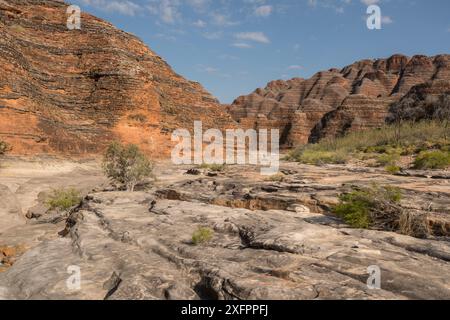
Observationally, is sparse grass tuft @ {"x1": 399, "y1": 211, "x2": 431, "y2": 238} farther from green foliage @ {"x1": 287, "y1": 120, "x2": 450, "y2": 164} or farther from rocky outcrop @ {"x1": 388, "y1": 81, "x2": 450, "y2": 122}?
rocky outcrop @ {"x1": 388, "y1": 81, "x2": 450, "y2": 122}

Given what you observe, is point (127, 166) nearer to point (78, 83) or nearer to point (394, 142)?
point (394, 142)

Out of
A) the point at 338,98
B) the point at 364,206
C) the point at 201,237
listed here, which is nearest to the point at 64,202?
the point at 201,237

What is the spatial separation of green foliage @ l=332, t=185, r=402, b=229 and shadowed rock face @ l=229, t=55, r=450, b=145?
3752 centimetres

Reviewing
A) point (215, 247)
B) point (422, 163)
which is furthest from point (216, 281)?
point (422, 163)

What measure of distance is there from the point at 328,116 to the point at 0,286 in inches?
2711

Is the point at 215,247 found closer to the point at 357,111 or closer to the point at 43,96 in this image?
the point at 43,96

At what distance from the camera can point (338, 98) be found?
10681cm

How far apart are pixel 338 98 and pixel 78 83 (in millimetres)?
89623

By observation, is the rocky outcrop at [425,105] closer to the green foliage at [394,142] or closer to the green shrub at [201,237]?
the green foliage at [394,142]

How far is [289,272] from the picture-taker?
3.63 m

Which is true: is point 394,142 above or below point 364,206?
above

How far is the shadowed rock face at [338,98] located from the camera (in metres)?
65.7

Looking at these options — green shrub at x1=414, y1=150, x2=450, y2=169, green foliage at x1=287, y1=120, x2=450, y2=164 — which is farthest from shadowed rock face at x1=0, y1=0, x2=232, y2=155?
green shrub at x1=414, y1=150, x2=450, y2=169

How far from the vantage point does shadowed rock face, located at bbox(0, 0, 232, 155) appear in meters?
23.6
